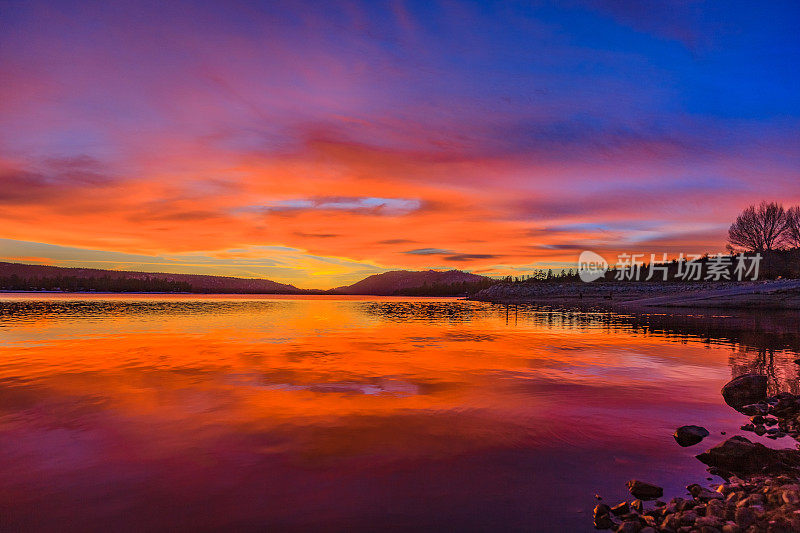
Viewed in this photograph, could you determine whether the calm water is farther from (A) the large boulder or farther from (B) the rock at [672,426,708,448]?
(A) the large boulder

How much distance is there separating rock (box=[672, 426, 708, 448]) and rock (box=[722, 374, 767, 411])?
387cm

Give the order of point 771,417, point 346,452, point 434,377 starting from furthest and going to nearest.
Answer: point 434,377 → point 771,417 → point 346,452

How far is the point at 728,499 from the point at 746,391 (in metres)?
8.06

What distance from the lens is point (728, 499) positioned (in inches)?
247

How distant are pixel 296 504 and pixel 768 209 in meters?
120

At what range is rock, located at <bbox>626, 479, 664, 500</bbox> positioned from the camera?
22.3ft

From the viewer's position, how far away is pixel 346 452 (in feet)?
28.3

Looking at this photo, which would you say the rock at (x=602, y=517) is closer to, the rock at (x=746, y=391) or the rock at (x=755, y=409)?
the rock at (x=755, y=409)

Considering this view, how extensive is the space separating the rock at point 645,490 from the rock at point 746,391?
24.4 feet

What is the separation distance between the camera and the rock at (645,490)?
680cm

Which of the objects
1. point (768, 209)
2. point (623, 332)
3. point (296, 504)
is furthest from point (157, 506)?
point (768, 209)

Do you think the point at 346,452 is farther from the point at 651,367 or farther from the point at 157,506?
the point at 651,367

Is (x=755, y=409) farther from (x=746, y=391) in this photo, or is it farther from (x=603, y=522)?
(x=603, y=522)

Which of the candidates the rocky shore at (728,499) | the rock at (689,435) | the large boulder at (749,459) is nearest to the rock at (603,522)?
the rocky shore at (728,499)
